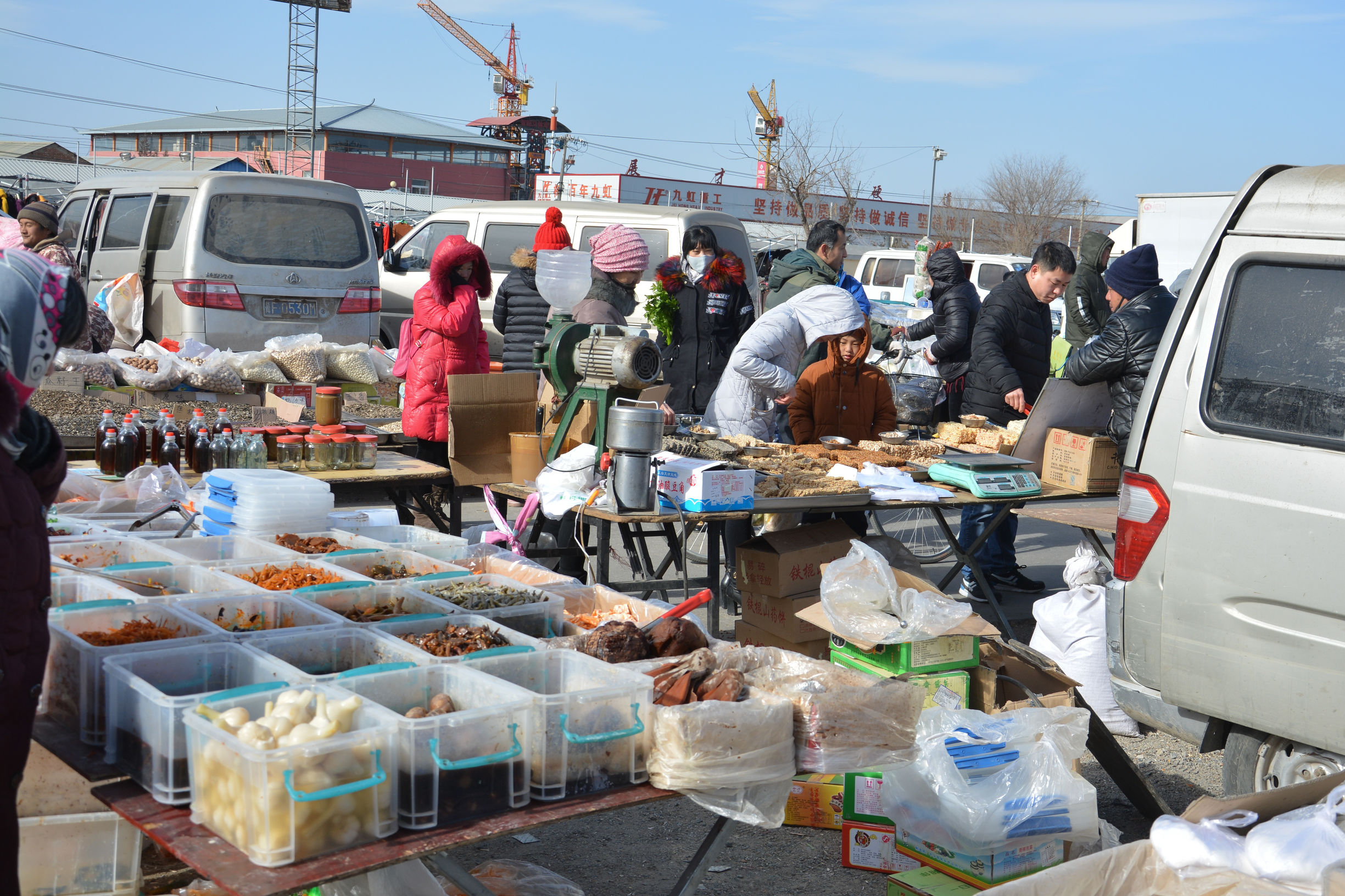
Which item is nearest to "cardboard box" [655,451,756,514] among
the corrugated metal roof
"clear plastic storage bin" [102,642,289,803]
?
"clear plastic storage bin" [102,642,289,803]

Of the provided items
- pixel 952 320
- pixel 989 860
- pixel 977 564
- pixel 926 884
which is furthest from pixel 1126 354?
pixel 926 884

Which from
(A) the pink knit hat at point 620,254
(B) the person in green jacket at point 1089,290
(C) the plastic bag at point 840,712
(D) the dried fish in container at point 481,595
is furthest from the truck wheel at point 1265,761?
(B) the person in green jacket at point 1089,290

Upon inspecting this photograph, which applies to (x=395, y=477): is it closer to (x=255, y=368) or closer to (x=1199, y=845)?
(x=255, y=368)

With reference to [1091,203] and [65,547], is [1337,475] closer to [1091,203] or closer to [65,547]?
[65,547]

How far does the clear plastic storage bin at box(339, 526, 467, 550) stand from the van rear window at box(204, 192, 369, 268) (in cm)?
533

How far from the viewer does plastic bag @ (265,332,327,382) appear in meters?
8.20

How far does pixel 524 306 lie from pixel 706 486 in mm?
3570

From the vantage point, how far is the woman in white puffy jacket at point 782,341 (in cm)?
588

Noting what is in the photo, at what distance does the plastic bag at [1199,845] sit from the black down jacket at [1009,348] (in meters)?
4.75

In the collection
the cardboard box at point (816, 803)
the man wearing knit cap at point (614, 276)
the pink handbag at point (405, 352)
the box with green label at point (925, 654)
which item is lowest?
the cardboard box at point (816, 803)

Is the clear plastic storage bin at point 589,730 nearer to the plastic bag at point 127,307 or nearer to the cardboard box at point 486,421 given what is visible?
the cardboard box at point 486,421

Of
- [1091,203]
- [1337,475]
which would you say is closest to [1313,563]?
[1337,475]

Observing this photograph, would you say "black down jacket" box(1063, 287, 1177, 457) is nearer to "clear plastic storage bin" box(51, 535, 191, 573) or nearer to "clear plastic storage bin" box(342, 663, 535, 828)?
"clear plastic storage bin" box(342, 663, 535, 828)

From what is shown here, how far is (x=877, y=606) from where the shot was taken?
13.1 ft
